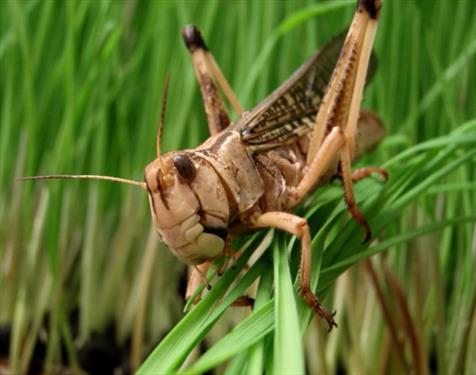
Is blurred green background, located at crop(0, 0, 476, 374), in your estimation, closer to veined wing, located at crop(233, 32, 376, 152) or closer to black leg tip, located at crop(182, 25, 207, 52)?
veined wing, located at crop(233, 32, 376, 152)

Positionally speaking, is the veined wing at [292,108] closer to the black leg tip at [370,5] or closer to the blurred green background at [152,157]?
the blurred green background at [152,157]

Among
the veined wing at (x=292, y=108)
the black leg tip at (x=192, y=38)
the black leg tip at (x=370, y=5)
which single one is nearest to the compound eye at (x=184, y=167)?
the veined wing at (x=292, y=108)

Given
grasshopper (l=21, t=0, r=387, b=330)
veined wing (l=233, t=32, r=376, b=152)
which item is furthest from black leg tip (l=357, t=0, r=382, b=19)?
veined wing (l=233, t=32, r=376, b=152)

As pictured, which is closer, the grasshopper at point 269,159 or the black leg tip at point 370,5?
the grasshopper at point 269,159

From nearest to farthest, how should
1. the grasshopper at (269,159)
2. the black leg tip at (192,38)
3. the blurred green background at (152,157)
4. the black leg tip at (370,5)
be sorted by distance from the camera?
the grasshopper at (269,159), the black leg tip at (370,5), the black leg tip at (192,38), the blurred green background at (152,157)

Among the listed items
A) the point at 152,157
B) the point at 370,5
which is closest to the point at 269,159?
the point at 370,5
